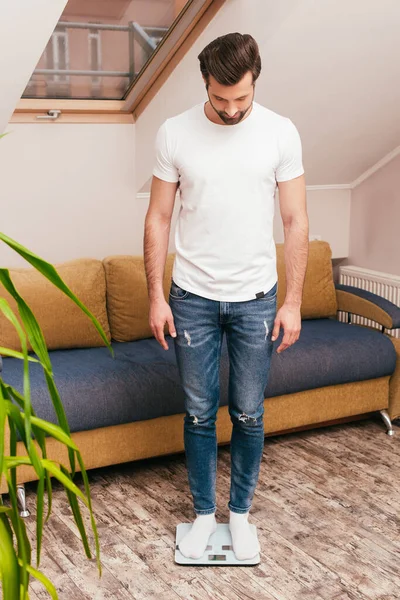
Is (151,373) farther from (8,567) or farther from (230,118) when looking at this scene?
(8,567)

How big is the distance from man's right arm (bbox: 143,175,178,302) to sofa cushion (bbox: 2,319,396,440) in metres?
0.59

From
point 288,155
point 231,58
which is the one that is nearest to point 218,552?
point 288,155

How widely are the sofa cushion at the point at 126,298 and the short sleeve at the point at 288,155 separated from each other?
3.71ft

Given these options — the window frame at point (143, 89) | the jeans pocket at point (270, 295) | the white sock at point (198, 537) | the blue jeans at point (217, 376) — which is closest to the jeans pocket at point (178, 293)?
the blue jeans at point (217, 376)

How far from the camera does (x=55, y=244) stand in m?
3.64

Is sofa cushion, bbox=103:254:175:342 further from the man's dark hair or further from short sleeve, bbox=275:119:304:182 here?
the man's dark hair

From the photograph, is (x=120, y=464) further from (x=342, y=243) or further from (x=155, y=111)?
(x=342, y=243)

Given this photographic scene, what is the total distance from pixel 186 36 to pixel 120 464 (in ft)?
5.58

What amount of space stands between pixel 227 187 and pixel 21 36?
89cm

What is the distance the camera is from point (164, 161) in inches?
89.3

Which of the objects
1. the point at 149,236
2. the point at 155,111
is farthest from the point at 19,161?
the point at 149,236

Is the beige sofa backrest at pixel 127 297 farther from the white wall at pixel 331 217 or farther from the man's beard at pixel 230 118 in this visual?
the man's beard at pixel 230 118

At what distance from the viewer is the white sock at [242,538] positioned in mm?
2371

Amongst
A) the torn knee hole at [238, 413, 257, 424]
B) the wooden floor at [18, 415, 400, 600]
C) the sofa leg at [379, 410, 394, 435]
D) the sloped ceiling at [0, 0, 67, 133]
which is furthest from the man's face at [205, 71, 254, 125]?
the sofa leg at [379, 410, 394, 435]
